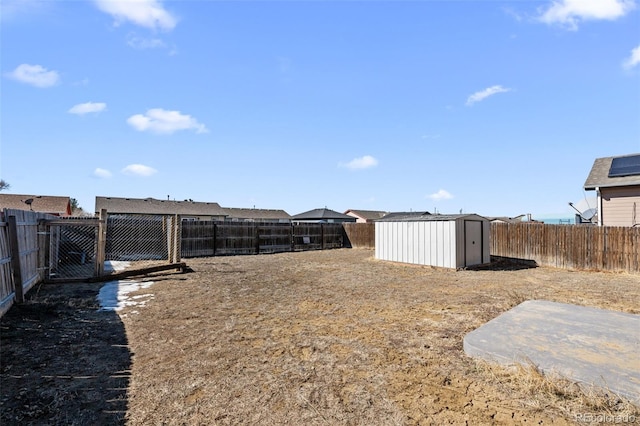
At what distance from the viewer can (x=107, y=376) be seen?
11.1 ft

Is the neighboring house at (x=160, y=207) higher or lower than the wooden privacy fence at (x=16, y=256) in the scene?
higher

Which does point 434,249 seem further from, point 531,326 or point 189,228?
point 189,228

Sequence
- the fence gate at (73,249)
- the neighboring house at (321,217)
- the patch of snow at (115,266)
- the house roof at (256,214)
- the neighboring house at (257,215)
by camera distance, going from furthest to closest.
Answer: the neighboring house at (321,217)
the house roof at (256,214)
the neighboring house at (257,215)
the patch of snow at (115,266)
the fence gate at (73,249)

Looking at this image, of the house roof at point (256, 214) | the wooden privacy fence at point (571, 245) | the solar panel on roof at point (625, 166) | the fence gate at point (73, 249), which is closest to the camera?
the fence gate at point (73, 249)

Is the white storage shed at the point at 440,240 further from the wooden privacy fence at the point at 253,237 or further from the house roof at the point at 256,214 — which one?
the house roof at the point at 256,214

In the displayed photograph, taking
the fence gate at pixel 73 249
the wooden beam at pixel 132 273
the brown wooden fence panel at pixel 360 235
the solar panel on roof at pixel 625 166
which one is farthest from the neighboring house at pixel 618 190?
the fence gate at pixel 73 249

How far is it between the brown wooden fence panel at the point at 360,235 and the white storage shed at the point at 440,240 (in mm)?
7826

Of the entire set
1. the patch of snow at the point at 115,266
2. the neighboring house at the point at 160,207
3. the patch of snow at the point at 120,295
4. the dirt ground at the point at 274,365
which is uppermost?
the neighboring house at the point at 160,207

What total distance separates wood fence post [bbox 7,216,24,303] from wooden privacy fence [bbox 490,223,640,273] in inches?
609

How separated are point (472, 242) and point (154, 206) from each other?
104 feet

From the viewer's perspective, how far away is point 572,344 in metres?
3.79

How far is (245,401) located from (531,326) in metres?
3.80

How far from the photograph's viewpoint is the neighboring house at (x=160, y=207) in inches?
1252

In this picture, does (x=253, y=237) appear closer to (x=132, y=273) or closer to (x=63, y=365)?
(x=132, y=273)
